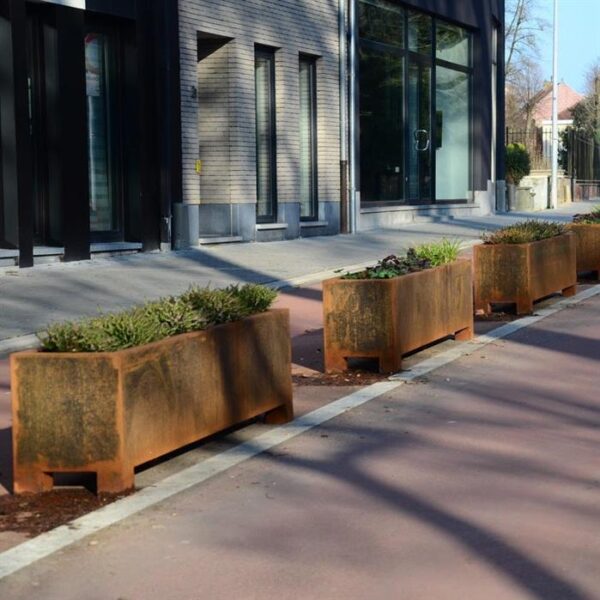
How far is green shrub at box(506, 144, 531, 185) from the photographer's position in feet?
146

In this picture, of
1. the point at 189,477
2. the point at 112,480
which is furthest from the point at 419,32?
the point at 112,480

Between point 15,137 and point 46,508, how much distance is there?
12.2 m

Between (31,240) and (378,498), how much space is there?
40.2 feet

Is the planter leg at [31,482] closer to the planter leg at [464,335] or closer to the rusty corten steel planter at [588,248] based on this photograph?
the planter leg at [464,335]

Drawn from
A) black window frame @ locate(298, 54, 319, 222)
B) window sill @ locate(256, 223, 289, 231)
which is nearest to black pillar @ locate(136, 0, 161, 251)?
window sill @ locate(256, 223, 289, 231)

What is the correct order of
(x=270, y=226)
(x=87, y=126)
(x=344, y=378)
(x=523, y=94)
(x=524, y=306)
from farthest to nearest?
(x=523, y=94) → (x=270, y=226) → (x=87, y=126) → (x=524, y=306) → (x=344, y=378)

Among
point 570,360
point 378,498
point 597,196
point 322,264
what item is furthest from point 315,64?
point 597,196

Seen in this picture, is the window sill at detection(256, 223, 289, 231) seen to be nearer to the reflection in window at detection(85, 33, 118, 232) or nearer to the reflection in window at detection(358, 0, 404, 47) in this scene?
the reflection in window at detection(85, 33, 118, 232)

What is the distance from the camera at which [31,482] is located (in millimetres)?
6312

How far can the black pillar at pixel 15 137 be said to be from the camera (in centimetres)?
1762

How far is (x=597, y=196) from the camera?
6138 centimetres

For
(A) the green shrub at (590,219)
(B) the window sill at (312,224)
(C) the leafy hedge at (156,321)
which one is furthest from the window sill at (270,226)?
(C) the leafy hedge at (156,321)

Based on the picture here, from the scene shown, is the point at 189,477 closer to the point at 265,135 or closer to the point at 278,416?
the point at 278,416

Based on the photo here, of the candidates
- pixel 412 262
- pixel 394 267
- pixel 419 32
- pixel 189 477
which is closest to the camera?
pixel 189 477
